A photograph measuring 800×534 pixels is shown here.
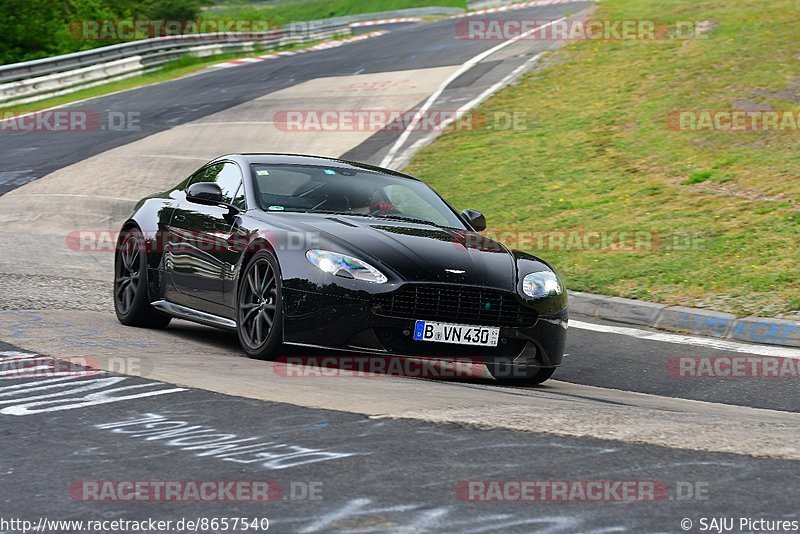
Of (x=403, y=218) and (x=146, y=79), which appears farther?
(x=146, y=79)

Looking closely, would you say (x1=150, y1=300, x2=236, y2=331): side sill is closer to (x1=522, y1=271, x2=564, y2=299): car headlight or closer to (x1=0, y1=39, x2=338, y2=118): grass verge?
(x1=522, y1=271, x2=564, y2=299): car headlight

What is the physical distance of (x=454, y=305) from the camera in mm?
7723

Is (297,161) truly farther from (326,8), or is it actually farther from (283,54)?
(326,8)

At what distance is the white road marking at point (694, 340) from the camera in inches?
384

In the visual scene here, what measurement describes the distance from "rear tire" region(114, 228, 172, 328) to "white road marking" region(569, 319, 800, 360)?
3567 millimetres

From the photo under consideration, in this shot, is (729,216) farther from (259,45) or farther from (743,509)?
(259,45)

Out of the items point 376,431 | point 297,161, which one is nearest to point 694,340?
point 297,161

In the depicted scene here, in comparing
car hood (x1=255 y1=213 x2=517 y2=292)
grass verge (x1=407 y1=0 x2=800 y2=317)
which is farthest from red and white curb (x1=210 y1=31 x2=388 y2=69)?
car hood (x1=255 y1=213 x2=517 y2=292)

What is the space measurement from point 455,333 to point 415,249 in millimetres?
623

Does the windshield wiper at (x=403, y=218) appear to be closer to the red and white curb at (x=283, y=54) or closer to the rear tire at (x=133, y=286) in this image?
the rear tire at (x=133, y=286)

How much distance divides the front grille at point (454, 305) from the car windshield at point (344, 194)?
4.24 feet

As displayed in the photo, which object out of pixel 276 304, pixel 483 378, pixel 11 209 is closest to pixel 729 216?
pixel 483 378

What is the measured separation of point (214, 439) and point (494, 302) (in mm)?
2773

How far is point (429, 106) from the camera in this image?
2533 centimetres
